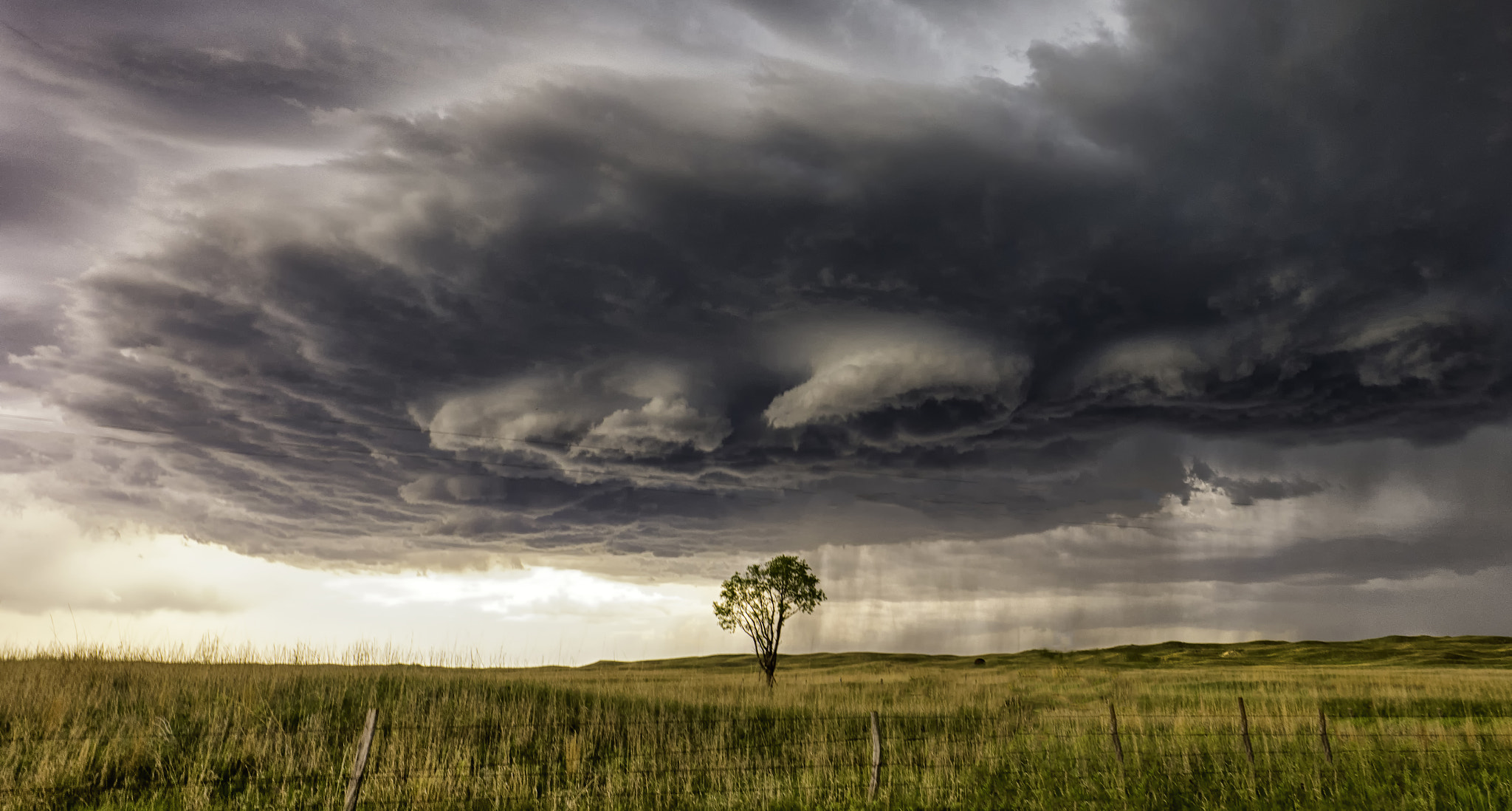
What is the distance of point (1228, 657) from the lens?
9694 centimetres

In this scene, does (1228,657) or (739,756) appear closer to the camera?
(739,756)

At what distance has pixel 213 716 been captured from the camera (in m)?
17.3

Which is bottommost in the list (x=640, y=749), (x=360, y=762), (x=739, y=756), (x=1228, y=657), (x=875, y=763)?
(x=1228, y=657)

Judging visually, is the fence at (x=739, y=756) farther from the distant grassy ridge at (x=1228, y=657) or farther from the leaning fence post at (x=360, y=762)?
the distant grassy ridge at (x=1228, y=657)

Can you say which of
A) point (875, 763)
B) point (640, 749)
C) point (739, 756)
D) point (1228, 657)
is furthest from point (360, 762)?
point (1228, 657)

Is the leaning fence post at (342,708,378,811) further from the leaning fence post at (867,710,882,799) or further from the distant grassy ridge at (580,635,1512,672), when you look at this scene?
the distant grassy ridge at (580,635,1512,672)

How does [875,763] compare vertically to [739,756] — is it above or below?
above

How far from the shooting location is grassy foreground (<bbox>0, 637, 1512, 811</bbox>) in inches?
541

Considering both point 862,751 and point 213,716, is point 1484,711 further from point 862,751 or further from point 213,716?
point 213,716

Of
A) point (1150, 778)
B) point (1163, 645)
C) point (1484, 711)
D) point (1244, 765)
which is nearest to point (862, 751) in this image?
point (1150, 778)

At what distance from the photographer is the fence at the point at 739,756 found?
13.8m

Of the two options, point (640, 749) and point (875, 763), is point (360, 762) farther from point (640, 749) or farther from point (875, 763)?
point (640, 749)

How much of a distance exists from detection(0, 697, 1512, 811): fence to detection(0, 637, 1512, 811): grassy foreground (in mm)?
88

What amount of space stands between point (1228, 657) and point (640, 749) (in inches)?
3998
